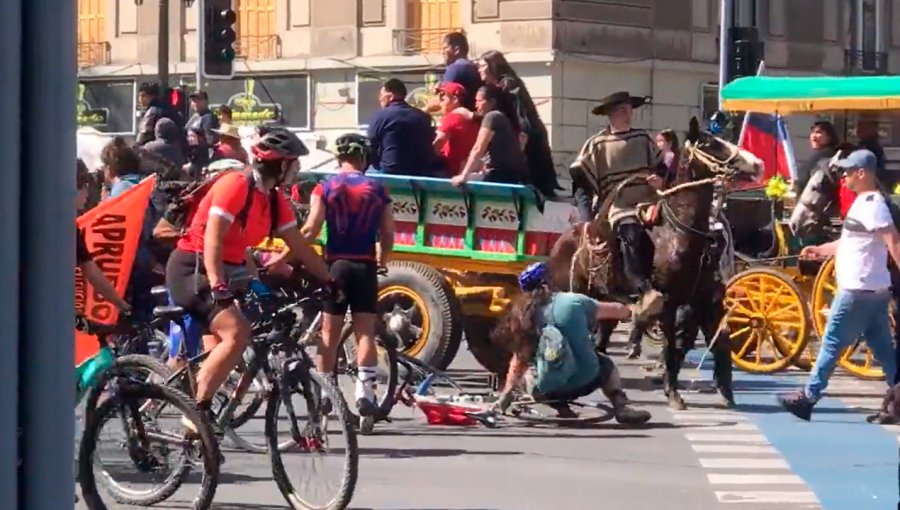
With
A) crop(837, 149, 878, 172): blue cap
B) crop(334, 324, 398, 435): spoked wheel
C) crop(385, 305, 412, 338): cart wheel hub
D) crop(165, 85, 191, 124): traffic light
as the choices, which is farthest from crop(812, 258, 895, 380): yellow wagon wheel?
crop(165, 85, 191, 124): traffic light

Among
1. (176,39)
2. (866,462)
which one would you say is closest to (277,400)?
(866,462)

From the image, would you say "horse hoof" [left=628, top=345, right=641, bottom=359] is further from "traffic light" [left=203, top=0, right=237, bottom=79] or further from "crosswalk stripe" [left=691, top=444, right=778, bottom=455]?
"traffic light" [left=203, top=0, right=237, bottom=79]

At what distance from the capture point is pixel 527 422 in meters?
11.6

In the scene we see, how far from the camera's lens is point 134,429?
24.6 ft

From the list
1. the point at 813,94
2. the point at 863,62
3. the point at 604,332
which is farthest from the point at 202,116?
the point at 863,62

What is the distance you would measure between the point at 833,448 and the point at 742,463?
3.11ft

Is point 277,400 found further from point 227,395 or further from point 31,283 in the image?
point 31,283

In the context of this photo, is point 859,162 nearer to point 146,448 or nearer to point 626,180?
point 626,180

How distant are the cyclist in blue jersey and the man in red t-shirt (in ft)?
9.39

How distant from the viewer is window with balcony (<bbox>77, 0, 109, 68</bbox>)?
41.1 meters

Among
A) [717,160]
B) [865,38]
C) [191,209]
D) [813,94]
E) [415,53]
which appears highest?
[865,38]

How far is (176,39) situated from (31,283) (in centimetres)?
3849

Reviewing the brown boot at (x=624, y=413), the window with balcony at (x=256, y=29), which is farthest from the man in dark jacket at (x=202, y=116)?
the window with balcony at (x=256, y=29)

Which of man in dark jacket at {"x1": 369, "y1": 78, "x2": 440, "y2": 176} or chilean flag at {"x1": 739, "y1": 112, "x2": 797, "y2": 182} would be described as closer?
man in dark jacket at {"x1": 369, "y1": 78, "x2": 440, "y2": 176}
